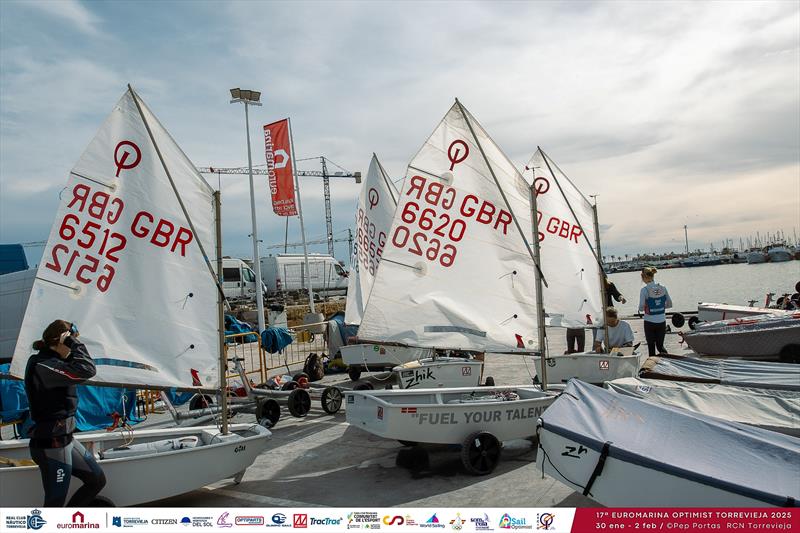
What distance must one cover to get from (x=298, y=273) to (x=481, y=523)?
44.8 metres

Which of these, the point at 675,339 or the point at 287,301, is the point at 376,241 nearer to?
the point at 675,339

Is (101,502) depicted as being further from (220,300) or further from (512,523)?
(512,523)

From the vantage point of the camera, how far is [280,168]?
23375 millimetres

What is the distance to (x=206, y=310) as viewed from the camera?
24.8 feet

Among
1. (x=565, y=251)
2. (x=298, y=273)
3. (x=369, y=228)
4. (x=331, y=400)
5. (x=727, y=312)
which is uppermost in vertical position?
(x=298, y=273)

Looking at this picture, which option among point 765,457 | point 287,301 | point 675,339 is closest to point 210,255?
point 765,457

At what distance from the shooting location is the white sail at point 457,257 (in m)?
9.42

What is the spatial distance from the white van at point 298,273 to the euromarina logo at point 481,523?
4178 cm

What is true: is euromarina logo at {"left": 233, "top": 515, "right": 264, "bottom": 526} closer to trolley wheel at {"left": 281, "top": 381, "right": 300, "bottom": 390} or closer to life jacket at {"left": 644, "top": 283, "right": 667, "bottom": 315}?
trolley wheel at {"left": 281, "top": 381, "right": 300, "bottom": 390}

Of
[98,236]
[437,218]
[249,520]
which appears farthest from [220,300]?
[437,218]

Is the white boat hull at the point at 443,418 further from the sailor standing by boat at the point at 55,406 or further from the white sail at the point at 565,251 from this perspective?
the white sail at the point at 565,251

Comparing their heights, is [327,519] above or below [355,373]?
below

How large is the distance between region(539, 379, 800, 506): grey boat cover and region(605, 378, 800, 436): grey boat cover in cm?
96

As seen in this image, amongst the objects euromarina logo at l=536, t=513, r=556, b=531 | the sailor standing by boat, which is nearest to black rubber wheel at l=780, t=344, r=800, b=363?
euromarina logo at l=536, t=513, r=556, b=531
